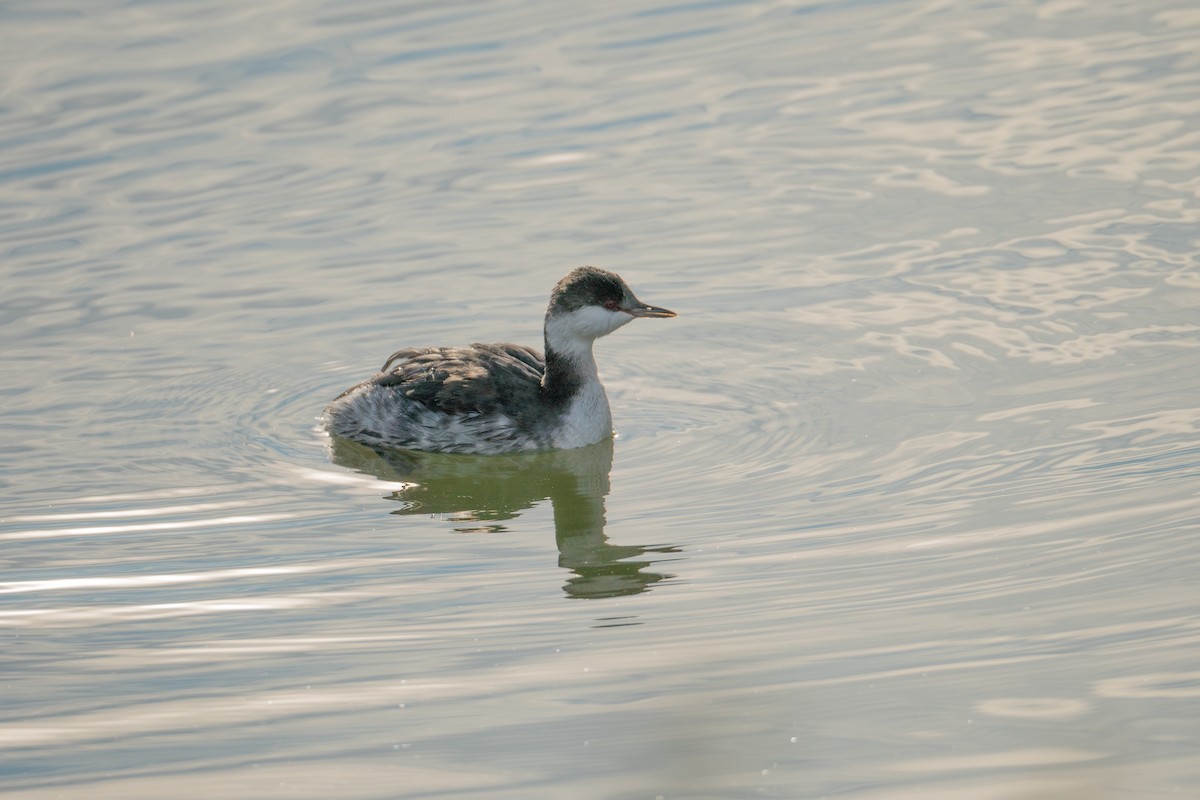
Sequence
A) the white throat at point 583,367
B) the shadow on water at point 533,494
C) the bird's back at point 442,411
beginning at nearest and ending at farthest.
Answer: the shadow on water at point 533,494 → the white throat at point 583,367 → the bird's back at point 442,411

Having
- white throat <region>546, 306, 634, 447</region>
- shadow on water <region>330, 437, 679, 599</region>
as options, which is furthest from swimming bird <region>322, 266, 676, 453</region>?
shadow on water <region>330, 437, 679, 599</region>

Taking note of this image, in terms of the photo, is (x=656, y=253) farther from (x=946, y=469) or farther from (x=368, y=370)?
(x=946, y=469)

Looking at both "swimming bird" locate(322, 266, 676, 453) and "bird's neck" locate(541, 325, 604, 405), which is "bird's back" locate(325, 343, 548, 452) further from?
"bird's neck" locate(541, 325, 604, 405)

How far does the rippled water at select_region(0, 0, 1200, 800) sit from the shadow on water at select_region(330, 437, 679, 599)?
0.06 metres

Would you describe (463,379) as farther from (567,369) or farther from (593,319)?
(593,319)

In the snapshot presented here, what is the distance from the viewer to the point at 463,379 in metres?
12.0

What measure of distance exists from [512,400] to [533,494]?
932 mm

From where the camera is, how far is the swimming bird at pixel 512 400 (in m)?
11.8

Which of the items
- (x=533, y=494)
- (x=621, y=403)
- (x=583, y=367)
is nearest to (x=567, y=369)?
(x=583, y=367)

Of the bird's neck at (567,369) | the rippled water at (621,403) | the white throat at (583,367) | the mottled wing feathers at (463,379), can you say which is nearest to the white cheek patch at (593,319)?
the white throat at (583,367)

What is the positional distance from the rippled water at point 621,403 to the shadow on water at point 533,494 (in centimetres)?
6

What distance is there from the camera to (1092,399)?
11.2 metres

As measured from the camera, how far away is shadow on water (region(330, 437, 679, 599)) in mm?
9359

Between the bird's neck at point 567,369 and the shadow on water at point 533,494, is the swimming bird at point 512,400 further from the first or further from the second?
the shadow on water at point 533,494
